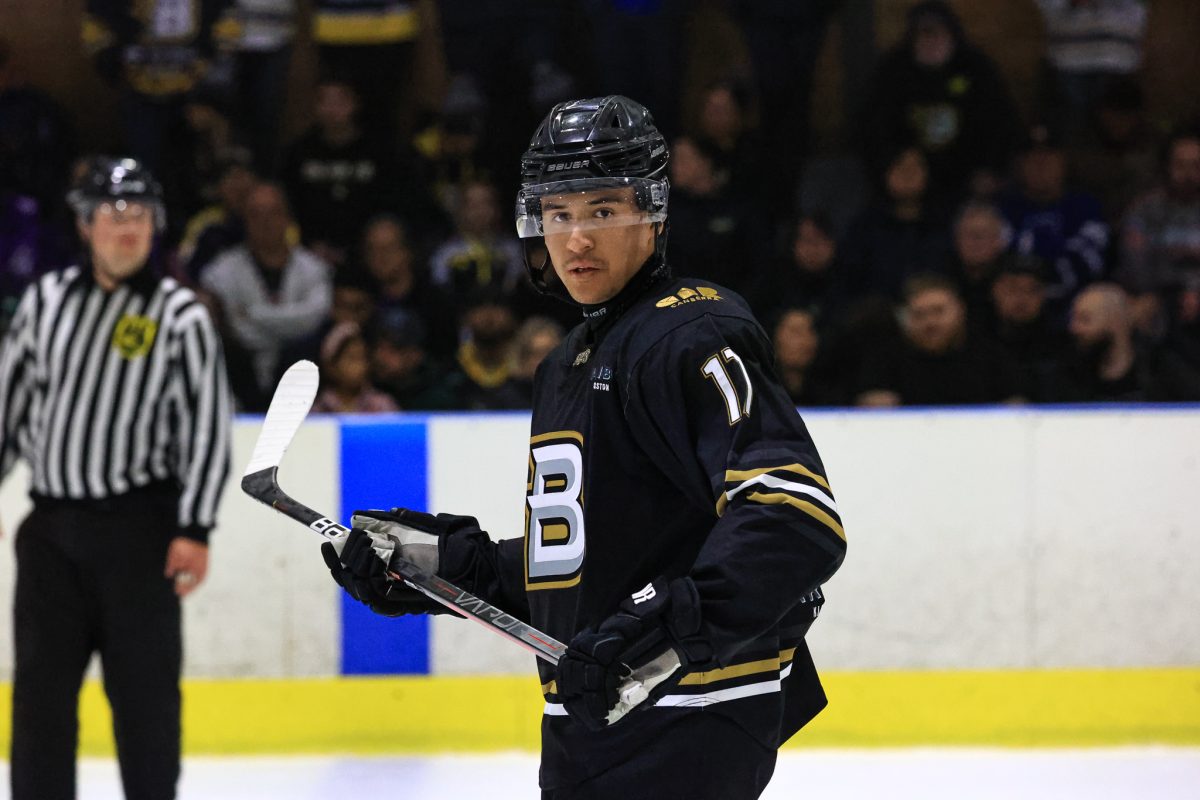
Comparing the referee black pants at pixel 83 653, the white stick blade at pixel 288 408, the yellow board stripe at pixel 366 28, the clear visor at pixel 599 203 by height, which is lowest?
the referee black pants at pixel 83 653

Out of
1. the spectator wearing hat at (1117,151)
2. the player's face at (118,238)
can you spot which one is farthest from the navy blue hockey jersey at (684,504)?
the spectator wearing hat at (1117,151)

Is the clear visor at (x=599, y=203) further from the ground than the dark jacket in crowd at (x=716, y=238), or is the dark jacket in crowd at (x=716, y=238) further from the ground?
the clear visor at (x=599, y=203)

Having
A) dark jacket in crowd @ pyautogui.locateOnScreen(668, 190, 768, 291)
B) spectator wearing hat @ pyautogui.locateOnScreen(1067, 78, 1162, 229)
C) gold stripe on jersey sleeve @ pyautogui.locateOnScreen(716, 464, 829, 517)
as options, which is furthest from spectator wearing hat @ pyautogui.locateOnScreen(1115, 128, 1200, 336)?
gold stripe on jersey sleeve @ pyautogui.locateOnScreen(716, 464, 829, 517)

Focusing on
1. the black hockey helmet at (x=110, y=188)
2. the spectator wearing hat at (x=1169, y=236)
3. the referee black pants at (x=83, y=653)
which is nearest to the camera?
the referee black pants at (x=83, y=653)

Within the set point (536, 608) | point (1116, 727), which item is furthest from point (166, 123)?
point (536, 608)

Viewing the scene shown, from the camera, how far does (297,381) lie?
6.70 feet

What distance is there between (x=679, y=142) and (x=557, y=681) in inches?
166

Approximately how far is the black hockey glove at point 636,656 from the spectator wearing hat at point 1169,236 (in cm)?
445

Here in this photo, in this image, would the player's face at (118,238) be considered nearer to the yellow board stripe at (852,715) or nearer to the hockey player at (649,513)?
the yellow board stripe at (852,715)

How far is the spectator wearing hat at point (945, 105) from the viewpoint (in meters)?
5.79

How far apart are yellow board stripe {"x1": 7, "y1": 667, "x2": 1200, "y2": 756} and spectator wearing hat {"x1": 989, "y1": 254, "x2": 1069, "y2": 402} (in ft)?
4.68

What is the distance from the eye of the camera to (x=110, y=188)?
3223 millimetres

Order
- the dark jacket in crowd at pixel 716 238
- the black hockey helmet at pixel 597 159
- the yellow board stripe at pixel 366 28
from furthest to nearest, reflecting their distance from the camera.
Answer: the yellow board stripe at pixel 366 28
the dark jacket in crowd at pixel 716 238
the black hockey helmet at pixel 597 159

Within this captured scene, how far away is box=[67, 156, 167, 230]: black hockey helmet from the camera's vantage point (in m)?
3.22
